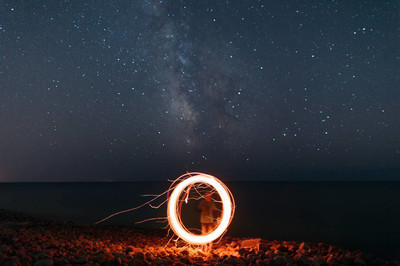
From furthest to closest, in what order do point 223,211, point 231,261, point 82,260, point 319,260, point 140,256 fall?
point 223,211
point 231,261
point 319,260
point 140,256
point 82,260

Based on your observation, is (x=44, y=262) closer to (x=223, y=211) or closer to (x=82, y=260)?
(x=82, y=260)

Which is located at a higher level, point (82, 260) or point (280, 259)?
point (280, 259)

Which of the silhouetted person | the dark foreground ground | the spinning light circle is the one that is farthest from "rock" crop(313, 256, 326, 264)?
the silhouetted person

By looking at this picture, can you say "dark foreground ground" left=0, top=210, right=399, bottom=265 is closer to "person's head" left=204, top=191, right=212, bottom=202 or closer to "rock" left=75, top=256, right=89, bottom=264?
"rock" left=75, top=256, right=89, bottom=264

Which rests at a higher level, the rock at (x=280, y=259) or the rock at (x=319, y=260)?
the rock at (x=319, y=260)

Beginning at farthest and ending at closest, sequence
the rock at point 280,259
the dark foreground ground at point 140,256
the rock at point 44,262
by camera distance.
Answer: the rock at point 280,259, the dark foreground ground at point 140,256, the rock at point 44,262

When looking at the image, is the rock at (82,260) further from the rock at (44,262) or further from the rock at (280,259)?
the rock at (280,259)

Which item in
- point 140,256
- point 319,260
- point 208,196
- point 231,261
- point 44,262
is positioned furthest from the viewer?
point 208,196

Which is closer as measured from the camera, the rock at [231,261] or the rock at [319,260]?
the rock at [319,260]

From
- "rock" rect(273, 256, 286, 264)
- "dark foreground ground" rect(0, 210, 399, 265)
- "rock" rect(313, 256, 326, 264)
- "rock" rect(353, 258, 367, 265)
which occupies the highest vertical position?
"rock" rect(353, 258, 367, 265)

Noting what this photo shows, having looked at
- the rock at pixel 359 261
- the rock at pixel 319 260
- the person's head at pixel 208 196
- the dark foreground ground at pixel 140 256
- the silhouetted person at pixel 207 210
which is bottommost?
the dark foreground ground at pixel 140 256

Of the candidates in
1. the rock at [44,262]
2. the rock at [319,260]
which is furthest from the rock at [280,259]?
the rock at [44,262]

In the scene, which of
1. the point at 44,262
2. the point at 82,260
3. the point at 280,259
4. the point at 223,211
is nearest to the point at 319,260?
the point at 280,259

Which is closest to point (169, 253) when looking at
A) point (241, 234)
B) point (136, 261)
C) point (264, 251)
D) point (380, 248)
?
point (136, 261)
